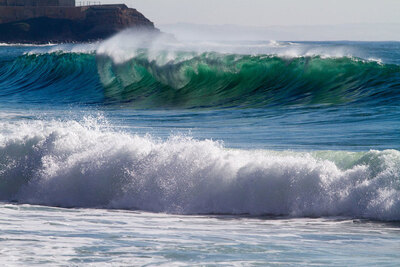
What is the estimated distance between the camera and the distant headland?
103m

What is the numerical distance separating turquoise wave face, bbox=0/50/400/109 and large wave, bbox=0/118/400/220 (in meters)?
6.40

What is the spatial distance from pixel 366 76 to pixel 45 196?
9367 mm

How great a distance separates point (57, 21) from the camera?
105688 mm

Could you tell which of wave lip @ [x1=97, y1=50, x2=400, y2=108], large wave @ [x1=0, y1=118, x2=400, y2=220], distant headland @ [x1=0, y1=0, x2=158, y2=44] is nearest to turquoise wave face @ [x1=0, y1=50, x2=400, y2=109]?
wave lip @ [x1=97, y1=50, x2=400, y2=108]

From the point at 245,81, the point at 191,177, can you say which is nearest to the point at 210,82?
the point at 245,81

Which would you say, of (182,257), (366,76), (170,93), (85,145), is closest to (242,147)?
(85,145)

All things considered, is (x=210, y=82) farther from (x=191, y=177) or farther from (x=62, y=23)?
(x=62, y=23)

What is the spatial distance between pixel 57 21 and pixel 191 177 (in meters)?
103

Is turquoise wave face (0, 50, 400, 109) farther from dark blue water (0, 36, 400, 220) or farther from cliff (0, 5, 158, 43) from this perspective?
cliff (0, 5, 158, 43)

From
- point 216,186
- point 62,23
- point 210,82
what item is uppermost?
point 62,23

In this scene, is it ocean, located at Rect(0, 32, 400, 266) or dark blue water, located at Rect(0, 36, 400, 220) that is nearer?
ocean, located at Rect(0, 32, 400, 266)

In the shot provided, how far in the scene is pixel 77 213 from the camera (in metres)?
6.78

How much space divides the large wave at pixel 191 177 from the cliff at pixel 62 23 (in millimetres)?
96697

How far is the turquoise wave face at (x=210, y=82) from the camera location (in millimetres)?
14594
